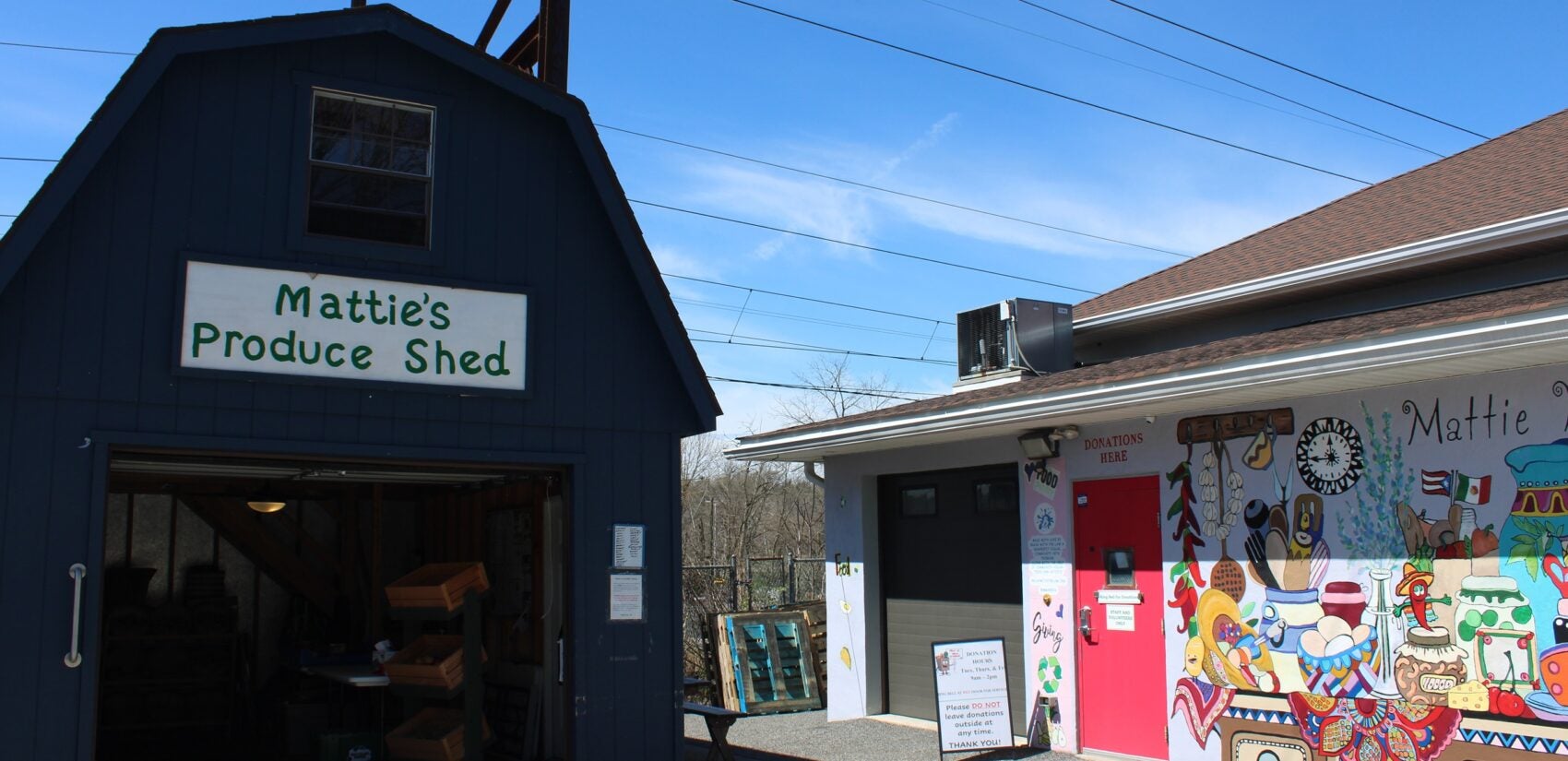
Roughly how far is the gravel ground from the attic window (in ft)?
18.8

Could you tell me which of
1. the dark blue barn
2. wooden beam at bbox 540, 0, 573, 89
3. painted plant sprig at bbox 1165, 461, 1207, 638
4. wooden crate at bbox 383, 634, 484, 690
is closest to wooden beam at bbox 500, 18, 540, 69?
wooden beam at bbox 540, 0, 573, 89

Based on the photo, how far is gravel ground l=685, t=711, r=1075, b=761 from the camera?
A: 1097 centimetres

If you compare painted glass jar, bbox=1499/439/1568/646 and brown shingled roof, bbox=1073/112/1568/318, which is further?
brown shingled roof, bbox=1073/112/1568/318

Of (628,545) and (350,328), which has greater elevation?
(350,328)

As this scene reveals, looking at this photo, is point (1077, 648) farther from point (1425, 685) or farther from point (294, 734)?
point (294, 734)

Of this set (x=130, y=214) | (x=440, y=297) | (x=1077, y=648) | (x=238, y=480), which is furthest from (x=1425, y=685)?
(x=238, y=480)

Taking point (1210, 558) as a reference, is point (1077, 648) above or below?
below

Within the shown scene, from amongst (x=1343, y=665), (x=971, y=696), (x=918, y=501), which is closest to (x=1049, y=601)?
(x=971, y=696)

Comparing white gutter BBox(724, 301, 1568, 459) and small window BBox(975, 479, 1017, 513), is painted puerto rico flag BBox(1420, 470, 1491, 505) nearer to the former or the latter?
Result: white gutter BBox(724, 301, 1568, 459)

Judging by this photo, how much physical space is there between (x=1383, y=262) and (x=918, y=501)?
5.15 meters

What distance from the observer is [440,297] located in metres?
7.77

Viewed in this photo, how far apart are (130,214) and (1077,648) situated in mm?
8082

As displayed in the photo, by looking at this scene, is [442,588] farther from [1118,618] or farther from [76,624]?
[1118,618]

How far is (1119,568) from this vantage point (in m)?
10.6
